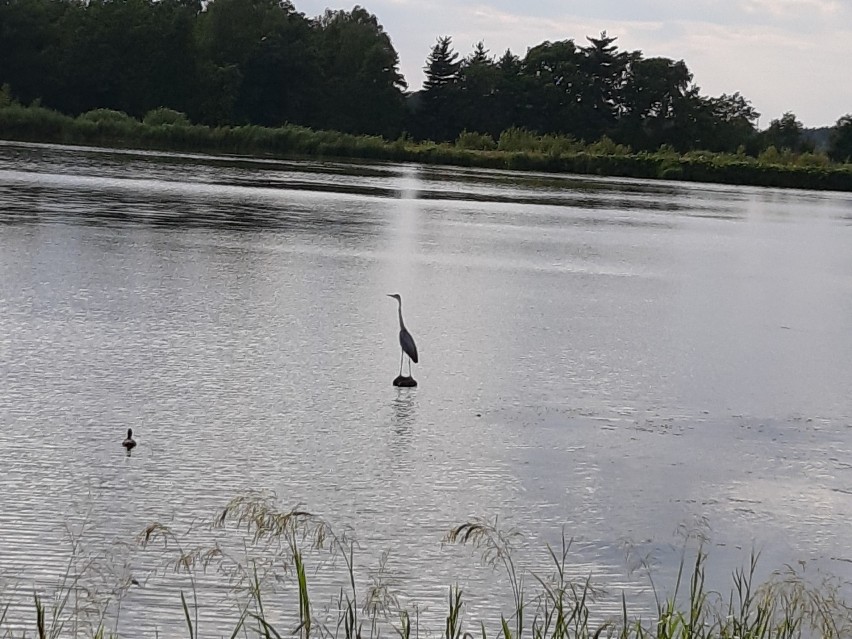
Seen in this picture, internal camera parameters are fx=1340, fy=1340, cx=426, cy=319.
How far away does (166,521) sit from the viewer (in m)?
4.88

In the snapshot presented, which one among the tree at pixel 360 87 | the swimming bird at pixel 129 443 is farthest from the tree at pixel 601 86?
the swimming bird at pixel 129 443

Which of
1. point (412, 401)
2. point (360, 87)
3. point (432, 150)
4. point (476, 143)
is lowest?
point (412, 401)

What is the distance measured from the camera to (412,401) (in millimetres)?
7320

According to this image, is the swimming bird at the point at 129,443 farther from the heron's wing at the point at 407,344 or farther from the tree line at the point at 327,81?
the tree line at the point at 327,81

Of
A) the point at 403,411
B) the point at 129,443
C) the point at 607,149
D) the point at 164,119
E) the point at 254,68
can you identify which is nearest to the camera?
the point at 129,443

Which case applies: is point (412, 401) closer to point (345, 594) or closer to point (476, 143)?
point (345, 594)

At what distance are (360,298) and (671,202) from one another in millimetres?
21332

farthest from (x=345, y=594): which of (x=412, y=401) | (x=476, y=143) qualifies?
(x=476, y=143)

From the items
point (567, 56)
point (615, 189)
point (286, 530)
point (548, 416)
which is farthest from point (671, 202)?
point (567, 56)

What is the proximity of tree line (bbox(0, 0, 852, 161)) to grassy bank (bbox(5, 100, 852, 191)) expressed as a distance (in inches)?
477

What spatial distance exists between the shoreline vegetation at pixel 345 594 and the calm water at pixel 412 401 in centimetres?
5

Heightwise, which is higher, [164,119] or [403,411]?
[164,119]

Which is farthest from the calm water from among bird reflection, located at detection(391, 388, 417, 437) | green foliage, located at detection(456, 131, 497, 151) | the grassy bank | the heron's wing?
green foliage, located at detection(456, 131, 497, 151)

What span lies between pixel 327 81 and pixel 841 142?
27.1 metres
